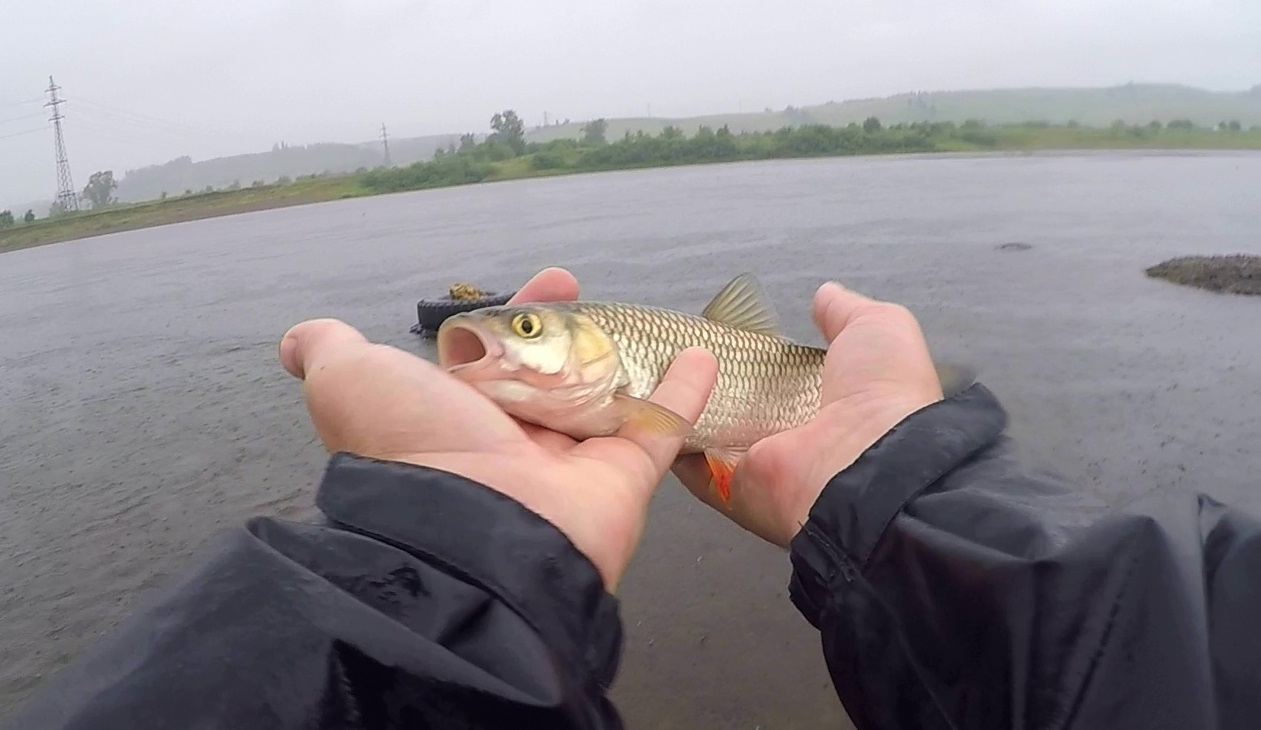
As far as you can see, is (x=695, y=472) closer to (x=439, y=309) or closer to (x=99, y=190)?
(x=439, y=309)

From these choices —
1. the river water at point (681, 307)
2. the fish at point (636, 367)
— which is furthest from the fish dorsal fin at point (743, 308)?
the river water at point (681, 307)

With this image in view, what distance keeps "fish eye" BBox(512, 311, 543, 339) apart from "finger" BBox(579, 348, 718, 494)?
55cm

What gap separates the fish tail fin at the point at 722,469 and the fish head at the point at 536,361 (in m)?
0.68

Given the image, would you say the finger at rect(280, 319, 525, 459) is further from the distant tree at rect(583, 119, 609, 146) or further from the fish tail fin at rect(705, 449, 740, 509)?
the distant tree at rect(583, 119, 609, 146)

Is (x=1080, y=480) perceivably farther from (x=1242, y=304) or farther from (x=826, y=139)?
(x=826, y=139)

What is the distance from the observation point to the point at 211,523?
320 inches

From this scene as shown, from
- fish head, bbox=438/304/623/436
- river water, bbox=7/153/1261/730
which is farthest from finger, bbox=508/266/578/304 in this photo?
river water, bbox=7/153/1261/730

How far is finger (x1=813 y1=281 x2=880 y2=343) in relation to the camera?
397 cm

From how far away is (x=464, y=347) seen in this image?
11.4 ft

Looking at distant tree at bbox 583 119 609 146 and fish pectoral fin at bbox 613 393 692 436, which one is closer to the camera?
fish pectoral fin at bbox 613 393 692 436

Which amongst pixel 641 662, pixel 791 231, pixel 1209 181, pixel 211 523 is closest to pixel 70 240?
pixel 791 231

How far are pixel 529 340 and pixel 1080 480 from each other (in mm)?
6338

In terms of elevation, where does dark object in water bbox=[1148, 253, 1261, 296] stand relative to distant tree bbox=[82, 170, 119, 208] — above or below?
below

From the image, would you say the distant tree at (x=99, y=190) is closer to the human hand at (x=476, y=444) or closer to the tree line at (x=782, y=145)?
the tree line at (x=782, y=145)
